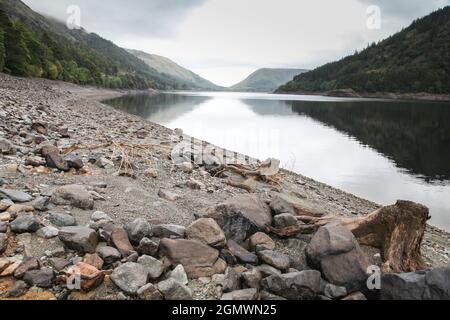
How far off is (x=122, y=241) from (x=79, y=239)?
2.05ft

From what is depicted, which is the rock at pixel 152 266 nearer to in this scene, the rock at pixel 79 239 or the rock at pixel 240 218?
the rock at pixel 79 239

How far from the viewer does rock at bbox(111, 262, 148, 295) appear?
4.28 metres

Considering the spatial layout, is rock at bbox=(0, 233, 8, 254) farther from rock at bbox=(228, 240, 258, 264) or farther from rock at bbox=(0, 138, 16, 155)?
rock at bbox=(0, 138, 16, 155)

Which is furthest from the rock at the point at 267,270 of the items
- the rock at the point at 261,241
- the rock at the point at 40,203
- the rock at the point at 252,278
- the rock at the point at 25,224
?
the rock at the point at 40,203

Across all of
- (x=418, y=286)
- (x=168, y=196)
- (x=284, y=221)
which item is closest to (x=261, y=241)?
(x=284, y=221)

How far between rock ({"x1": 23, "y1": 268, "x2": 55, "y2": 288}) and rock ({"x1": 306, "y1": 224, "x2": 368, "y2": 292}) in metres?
3.75

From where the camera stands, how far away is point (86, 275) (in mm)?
4266

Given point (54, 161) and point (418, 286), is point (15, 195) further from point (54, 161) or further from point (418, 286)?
point (418, 286)

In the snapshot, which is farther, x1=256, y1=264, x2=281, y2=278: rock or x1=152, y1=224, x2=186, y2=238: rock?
x1=152, y1=224, x2=186, y2=238: rock

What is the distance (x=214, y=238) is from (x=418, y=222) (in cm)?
360

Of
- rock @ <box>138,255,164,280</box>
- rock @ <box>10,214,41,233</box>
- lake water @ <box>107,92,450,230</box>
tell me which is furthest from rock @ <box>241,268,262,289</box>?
lake water @ <box>107,92,450,230</box>

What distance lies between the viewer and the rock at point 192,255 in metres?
4.89

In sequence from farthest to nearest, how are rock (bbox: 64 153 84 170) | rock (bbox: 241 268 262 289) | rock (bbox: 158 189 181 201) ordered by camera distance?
rock (bbox: 64 153 84 170)
rock (bbox: 158 189 181 201)
rock (bbox: 241 268 262 289)

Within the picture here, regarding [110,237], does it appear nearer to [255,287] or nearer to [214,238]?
[214,238]
